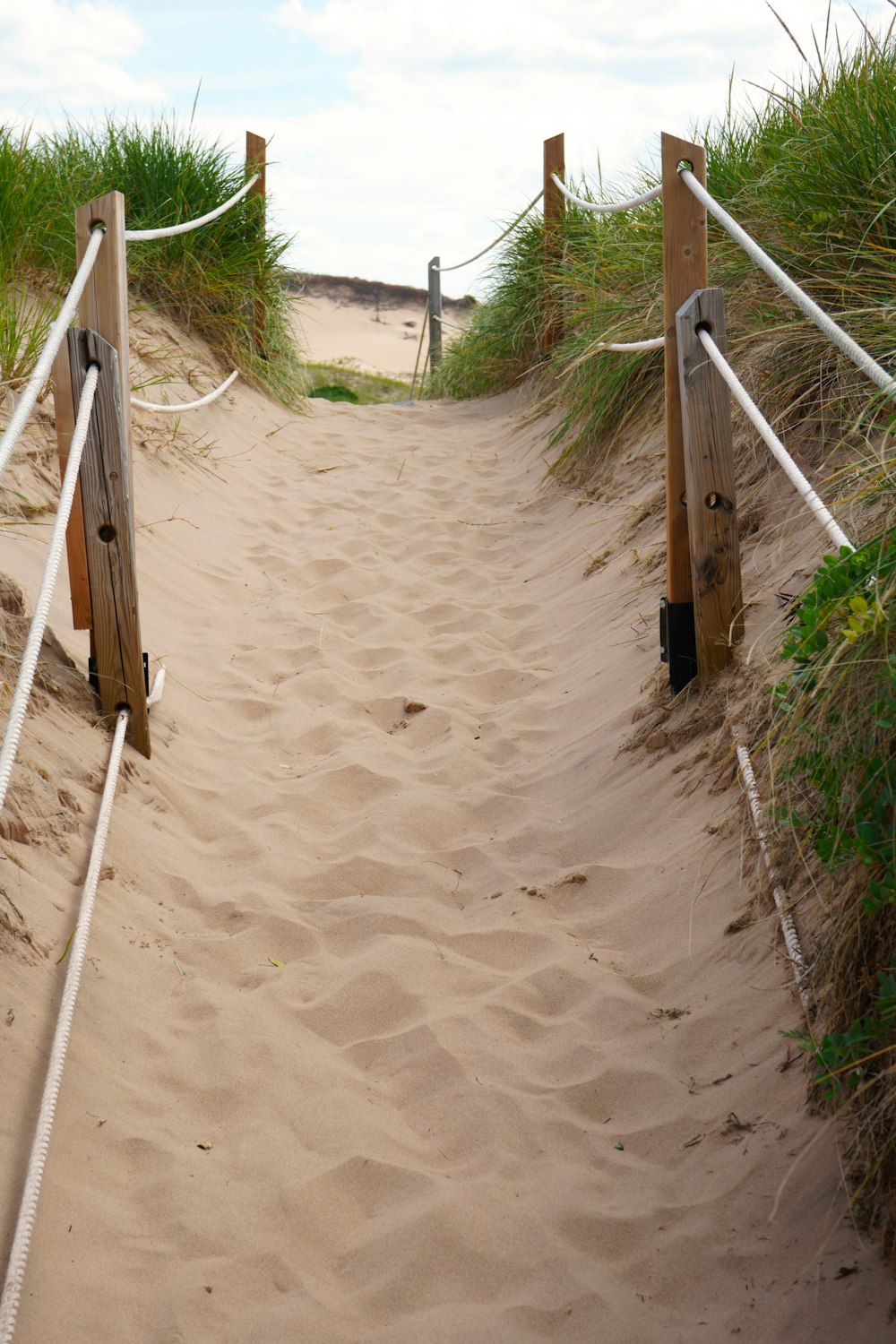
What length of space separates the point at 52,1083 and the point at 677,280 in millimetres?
2366

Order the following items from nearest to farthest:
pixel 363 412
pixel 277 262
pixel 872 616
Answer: pixel 872 616
pixel 277 262
pixel 363 412

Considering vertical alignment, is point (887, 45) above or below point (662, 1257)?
above

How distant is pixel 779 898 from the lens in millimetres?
1958

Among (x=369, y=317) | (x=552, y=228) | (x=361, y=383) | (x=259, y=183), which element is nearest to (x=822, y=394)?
(x=552, y=228)

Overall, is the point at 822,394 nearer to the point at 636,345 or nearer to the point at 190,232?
the point at 636,345

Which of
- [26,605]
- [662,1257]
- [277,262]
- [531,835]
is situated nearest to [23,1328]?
[662,1257]

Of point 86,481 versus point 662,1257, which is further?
point 86,481

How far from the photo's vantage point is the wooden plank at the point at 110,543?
276 cm

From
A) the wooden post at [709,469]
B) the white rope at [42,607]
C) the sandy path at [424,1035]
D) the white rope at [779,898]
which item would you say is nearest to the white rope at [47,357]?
the white rope at [42,607]

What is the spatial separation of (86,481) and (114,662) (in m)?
0.46

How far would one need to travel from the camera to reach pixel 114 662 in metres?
2.90

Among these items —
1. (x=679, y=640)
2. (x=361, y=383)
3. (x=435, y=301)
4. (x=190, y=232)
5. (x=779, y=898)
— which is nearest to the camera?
(x=779, y=898)

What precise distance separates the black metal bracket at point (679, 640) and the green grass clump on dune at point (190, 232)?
3.75 meters

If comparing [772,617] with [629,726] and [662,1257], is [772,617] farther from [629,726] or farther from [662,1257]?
[662,1257]
